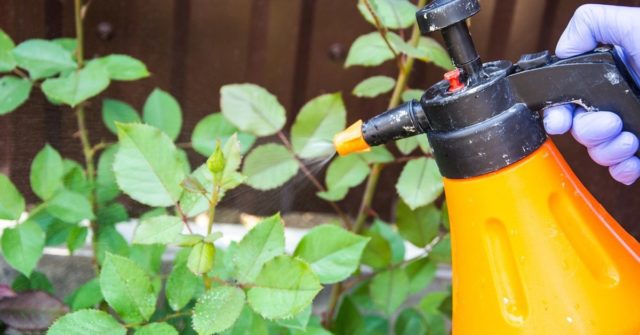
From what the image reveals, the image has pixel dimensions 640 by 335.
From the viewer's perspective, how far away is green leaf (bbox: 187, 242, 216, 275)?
796 millimetres

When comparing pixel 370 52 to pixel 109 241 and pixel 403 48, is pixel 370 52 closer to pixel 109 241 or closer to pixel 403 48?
pixel 403 48

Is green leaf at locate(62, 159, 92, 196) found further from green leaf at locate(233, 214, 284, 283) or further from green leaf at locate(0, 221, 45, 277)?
green leaf at locate(233, 214, 284, 283)

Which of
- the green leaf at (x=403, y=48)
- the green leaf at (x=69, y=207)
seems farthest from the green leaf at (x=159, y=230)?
the green leaf at (x=403, y=48)

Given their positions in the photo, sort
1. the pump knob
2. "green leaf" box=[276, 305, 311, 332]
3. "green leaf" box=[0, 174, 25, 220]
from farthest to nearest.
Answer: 1. "green leaf" box=[0, 174, 25, 220]
2. "green leaf" box=[276, 305, 311, 332]
3. the pump knob

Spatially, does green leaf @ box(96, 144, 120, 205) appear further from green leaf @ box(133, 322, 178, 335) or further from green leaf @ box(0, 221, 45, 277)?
green leaf @ box(133, 322, 178, 335)

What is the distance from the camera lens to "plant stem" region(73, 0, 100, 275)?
1.15m

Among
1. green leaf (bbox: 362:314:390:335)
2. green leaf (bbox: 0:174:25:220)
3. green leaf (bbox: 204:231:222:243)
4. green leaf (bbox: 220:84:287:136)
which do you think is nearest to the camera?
green leaf (bbox: 204:231:222:243)

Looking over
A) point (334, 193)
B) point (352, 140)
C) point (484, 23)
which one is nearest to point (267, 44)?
point (484, 23)

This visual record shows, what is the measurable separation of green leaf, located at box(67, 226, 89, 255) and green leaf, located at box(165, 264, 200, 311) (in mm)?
279

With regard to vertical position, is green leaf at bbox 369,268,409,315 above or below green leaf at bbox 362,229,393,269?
below

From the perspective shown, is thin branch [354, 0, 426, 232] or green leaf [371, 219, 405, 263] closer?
thin branch [354, 0, 426, 232]

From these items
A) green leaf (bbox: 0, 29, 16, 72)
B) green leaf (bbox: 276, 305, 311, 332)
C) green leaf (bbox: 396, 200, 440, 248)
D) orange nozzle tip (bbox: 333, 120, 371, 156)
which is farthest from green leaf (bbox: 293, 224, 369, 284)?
green leaf (bbox: 0, 29, 16, 72)

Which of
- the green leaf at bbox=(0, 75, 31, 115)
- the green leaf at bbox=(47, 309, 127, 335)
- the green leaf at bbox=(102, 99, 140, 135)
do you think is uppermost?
the green leaf at bbox=(0, 75, 31, 115)

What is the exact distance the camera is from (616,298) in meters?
0.76
